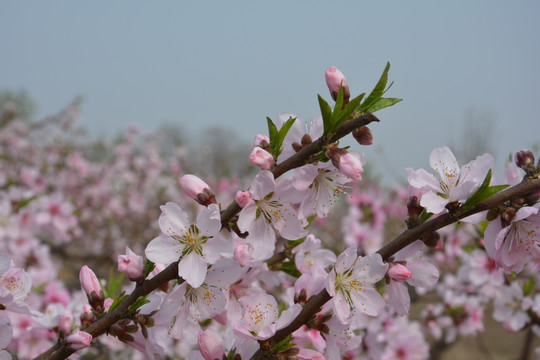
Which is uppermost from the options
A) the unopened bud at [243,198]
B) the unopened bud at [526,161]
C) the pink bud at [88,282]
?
the unopened bud at [526,161]

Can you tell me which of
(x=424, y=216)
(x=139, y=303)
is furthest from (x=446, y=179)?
(x=139, y=303)

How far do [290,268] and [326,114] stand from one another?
670 millimetres

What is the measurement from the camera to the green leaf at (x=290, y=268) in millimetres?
1550

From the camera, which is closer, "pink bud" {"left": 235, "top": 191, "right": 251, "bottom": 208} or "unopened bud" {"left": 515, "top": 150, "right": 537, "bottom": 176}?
"pink bud" {"left": 235, "top": 191, "right": 251, "bottom": 208}

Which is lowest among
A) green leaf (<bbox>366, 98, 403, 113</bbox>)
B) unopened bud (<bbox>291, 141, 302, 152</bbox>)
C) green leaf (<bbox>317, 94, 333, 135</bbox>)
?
unopened bud (<bbox>291, 141, 302, 152</bbox>)

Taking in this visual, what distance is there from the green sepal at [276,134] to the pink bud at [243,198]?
16 centimetres

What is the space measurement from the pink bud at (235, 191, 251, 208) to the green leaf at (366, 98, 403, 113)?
389 millimetres

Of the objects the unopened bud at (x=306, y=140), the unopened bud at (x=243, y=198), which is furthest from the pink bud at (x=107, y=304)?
the unopened bud at (x=306, y=140)

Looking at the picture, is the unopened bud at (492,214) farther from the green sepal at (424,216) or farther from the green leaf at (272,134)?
the green leaf at (272,134)

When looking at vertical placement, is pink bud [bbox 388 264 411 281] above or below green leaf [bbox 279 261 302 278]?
above

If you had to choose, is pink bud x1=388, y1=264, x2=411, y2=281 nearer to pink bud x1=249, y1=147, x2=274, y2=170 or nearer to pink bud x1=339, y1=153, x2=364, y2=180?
pink bud x1=339, y1=153, x2=364, y2=180

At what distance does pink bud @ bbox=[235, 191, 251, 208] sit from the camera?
3.58ft

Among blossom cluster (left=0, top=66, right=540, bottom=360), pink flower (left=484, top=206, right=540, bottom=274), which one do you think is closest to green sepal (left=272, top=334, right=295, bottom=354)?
blossom cluster (left=0, top=66, right=540, bottom=360)

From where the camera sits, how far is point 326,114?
3.62 feet
